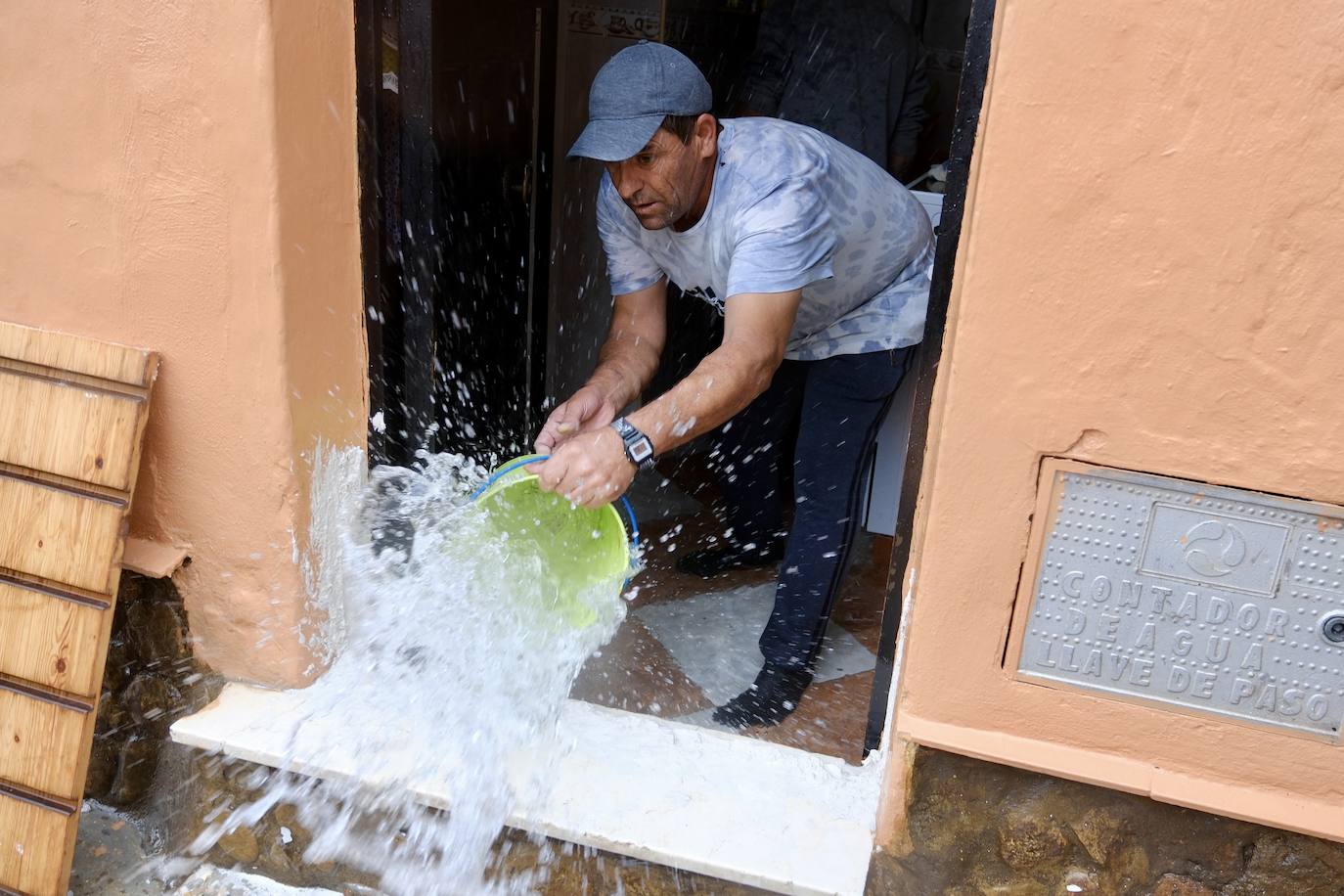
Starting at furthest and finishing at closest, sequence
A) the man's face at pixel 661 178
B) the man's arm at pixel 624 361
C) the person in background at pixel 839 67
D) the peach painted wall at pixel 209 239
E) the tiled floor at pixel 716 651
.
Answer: the person in background at pixel 839 67 < the tiled floor at pixel 716 651 < the man's arm at pixel 624 361 < the man's face at pixel 661 178 < the peach painted wall at pixel 209 239

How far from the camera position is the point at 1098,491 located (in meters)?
1.74

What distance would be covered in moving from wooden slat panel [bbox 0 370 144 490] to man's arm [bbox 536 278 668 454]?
3.20ft

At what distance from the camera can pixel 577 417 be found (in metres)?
2.64

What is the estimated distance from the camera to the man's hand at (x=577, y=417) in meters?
2.52

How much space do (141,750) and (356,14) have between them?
5.86ft

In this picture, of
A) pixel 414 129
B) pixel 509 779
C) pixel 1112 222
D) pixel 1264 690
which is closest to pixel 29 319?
pixel 414 129

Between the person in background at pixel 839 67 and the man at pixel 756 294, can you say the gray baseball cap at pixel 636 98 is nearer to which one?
the man at pixel 756 294

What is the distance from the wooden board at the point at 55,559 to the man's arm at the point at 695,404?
2.90 feet

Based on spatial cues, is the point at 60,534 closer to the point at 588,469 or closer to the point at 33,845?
the point at 33,845

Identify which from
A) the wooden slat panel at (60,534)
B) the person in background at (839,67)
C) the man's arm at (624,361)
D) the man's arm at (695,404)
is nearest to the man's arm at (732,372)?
the man's arm at (695,404)

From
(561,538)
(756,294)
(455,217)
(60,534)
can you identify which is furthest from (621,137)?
(60,534)

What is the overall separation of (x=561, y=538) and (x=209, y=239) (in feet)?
3.62

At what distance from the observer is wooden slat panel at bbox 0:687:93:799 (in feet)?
7.09

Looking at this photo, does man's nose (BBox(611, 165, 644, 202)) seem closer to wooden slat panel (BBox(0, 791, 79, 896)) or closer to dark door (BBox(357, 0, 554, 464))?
dark door (BBox(357, 0, 554, 464))
